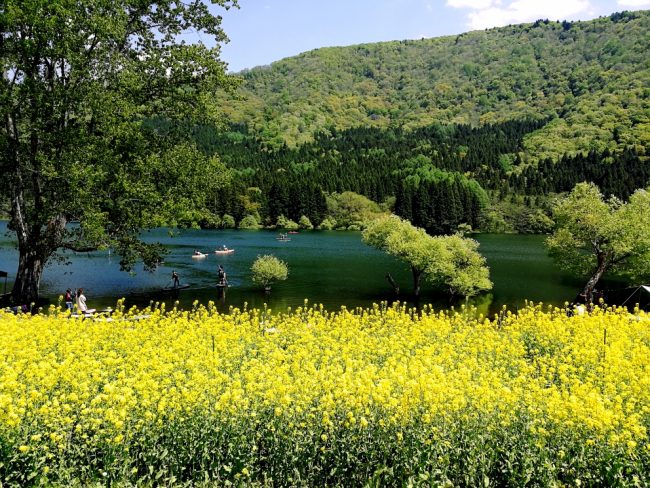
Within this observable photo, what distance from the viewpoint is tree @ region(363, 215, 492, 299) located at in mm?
42188

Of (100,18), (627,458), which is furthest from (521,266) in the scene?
(627,458)

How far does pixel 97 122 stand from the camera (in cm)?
2466

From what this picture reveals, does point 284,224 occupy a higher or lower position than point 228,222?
lower

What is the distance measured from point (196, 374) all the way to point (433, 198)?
13966cm

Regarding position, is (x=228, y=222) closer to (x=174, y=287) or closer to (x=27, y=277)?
(x=174, y=287)

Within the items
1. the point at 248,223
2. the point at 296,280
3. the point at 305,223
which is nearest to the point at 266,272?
the point at 296,280

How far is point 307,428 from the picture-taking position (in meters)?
8.20

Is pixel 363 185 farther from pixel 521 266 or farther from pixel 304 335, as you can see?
pixel 304 335

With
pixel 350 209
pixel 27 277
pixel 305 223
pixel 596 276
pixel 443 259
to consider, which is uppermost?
pixel 350 209

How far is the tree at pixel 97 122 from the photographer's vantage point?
72.8 ft

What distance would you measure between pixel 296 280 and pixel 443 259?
48.3 feet

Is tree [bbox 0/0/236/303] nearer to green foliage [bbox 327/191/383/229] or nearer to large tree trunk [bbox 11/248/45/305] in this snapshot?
large tree trunk [bbox 11/248/45/305]

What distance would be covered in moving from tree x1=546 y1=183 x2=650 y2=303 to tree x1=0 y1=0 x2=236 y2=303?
91.0 feet

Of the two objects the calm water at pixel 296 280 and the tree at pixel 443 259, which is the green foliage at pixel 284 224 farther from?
the tree at pixel 443 259
